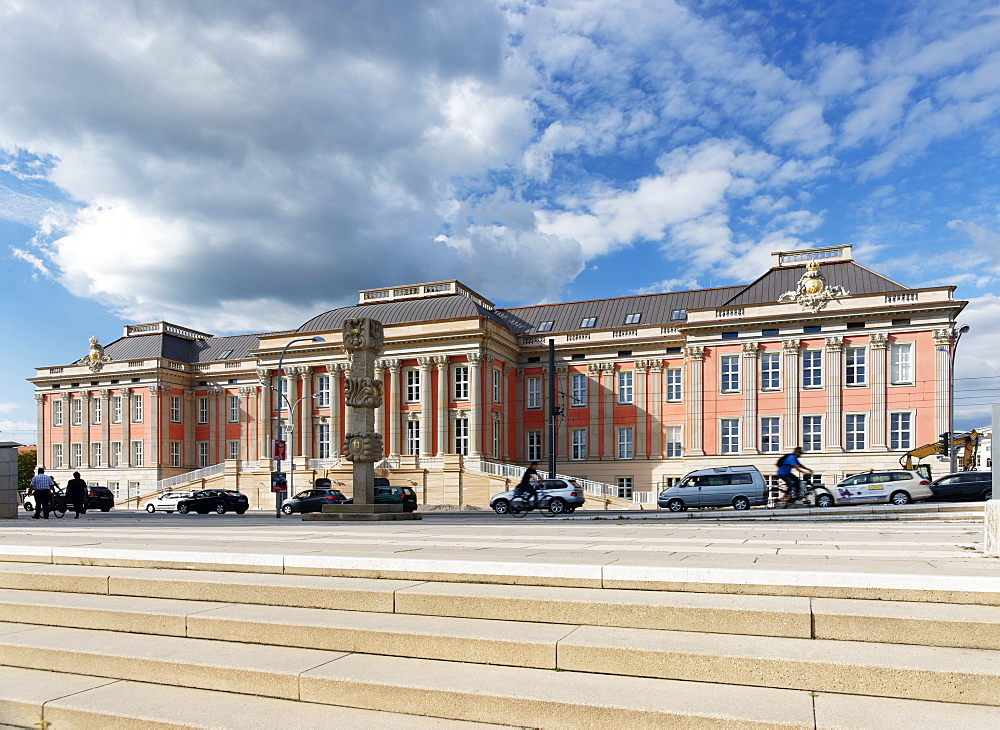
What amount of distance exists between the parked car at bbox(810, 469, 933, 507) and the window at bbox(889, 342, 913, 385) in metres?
16.9

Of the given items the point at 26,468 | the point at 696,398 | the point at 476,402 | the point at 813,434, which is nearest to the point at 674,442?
the point at 696,398

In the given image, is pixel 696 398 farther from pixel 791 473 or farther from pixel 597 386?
pixel 791 473

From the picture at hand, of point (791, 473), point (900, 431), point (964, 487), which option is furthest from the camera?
point (900, 431)

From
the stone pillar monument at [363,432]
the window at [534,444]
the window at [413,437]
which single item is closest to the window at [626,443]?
the window at [534,444]

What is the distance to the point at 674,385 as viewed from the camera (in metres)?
52.6

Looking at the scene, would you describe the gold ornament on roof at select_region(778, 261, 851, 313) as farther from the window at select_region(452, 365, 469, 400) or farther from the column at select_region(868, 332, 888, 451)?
the window at select_region(452, 365, 469, 400)

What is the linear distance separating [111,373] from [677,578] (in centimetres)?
6984

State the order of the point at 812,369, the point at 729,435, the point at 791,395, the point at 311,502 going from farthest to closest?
the point at 729,435
the point at 791,395
the point at 812,369
the point at 311,502

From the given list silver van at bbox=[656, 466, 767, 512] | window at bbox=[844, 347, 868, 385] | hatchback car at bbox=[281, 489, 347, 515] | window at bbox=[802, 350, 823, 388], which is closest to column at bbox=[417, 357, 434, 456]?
hatchback car at bbox=[281, 489, 347, 515]

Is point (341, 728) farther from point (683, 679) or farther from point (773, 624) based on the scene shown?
point (773, 624)

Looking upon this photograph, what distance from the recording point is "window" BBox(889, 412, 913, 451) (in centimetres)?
4484

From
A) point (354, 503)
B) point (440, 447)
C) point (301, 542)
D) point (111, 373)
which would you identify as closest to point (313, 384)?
point (440, 447)

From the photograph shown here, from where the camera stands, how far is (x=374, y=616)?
6.19 metres

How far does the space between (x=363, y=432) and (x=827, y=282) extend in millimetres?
36736
